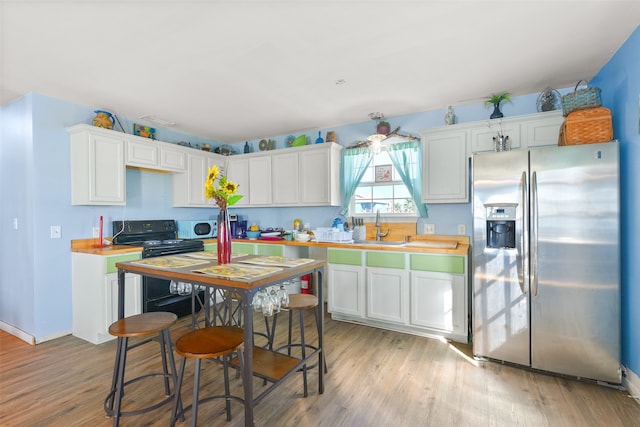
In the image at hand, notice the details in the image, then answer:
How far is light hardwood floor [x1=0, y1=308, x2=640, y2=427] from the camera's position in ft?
6.12

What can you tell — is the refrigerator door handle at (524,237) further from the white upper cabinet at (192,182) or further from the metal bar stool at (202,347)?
the white upper cabinet at (192,182)

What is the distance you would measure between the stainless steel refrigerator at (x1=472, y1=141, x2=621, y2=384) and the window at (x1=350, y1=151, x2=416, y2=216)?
1296mm

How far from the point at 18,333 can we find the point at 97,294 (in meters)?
1.07

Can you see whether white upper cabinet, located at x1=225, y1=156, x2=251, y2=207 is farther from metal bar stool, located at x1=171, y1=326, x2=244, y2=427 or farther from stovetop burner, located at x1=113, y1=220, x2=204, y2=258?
metal bar stool, located at x1=171, y1=326, x2=244, y2=427

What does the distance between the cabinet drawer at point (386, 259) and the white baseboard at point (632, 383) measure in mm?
1756

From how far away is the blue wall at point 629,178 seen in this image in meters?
2.08

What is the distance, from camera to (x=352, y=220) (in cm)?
407

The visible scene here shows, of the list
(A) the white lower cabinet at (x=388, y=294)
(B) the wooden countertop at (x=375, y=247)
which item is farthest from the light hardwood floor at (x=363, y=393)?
(B) the wooden countertop at (x=375, y=247)

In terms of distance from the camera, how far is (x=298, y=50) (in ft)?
7.45

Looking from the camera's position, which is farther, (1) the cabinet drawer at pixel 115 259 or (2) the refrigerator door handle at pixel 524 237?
(1) the cabinet drawer at pixel 115 259

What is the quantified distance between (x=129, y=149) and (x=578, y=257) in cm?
445

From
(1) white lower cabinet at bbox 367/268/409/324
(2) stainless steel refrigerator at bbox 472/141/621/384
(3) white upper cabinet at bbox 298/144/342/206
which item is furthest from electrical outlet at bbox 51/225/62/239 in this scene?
(2) stainless steel refrigerator at bbox 472/141/621/384

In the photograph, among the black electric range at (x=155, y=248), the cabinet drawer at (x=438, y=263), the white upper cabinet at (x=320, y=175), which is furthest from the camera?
the white upper cabinet at (x=320, y=175)

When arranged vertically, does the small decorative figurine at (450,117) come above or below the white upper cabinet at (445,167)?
above
